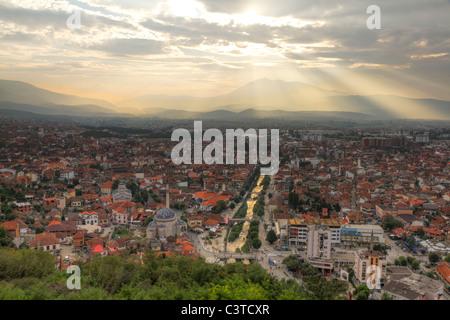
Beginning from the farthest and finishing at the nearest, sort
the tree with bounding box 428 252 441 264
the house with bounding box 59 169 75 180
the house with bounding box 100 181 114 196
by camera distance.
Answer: the house with bounding box 59 169 75 180 < the house with bounding box 100 181 114 196 < the tree with bounding box 428 252 441 264

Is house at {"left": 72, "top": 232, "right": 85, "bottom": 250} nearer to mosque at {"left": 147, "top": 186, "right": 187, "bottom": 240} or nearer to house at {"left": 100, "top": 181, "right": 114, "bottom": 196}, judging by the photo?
mosque at {"left": 147, "top": 186, "right": 187, "bottom": 240}

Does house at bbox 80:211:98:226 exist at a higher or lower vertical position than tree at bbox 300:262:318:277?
higher

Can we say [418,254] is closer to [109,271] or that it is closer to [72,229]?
[109,271]

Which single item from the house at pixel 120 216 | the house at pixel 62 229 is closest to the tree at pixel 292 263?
the house at pixel 120 216

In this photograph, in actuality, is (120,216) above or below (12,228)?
below

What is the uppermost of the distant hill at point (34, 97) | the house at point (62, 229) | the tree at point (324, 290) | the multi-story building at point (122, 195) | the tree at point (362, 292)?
the distant hill at point (34, 97)

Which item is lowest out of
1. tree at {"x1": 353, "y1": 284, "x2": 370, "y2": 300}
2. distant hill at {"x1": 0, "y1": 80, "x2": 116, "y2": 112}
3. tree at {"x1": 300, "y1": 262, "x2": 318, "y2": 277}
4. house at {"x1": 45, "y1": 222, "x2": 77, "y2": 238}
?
tree at {"x1": 300, "y1": 262, "x2": 318, "y2": 277}

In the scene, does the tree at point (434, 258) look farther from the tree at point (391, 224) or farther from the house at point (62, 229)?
the house at point (62, 229)

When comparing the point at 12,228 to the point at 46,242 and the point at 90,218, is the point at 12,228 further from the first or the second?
the point at 90,218

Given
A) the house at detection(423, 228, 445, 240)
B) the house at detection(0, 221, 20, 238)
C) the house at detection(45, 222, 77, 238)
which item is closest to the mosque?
the house at detection(45, 222, 77, 238)

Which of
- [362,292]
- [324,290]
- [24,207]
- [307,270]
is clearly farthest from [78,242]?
[362,292]
